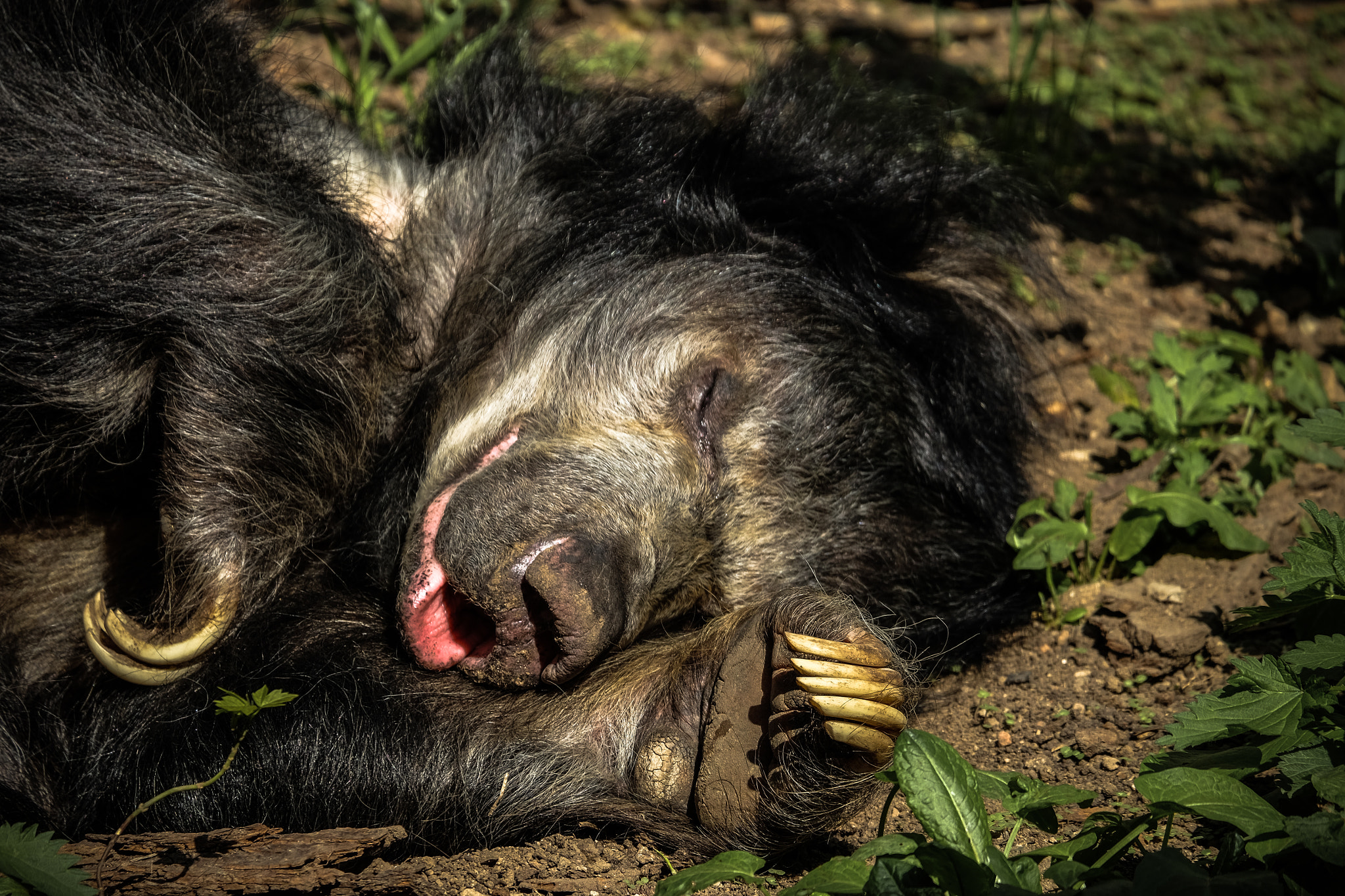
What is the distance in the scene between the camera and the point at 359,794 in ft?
8.86

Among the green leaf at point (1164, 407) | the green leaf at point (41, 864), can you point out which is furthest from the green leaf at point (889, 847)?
the green leaf at point (1164, 407)

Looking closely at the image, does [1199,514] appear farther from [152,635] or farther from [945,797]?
[152,635]

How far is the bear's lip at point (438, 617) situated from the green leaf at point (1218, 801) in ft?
5.12

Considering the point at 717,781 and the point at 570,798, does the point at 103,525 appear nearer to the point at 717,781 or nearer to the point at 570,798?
the point at 570,798

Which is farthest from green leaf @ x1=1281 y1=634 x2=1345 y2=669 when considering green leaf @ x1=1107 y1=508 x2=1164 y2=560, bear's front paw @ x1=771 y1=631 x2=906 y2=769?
green leaf @ x1=1107 y1=508 x2=1164 y2=560

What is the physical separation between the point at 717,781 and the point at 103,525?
1.91 meters

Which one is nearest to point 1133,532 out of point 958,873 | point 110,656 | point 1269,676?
point 1269,676

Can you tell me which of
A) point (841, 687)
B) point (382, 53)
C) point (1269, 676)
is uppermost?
point (382, 53)

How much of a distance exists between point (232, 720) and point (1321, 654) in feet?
7.76

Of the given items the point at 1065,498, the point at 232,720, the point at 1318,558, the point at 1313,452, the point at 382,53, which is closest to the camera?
the point at 1318,558

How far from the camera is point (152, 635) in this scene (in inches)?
112

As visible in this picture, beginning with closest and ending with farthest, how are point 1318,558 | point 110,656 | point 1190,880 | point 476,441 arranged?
1. point 1190,880
2. point 1318,558
3. point 110,656
4. point 476,441

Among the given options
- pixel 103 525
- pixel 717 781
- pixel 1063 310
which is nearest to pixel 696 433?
pixel 717 781

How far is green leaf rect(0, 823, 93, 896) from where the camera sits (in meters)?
2.01
